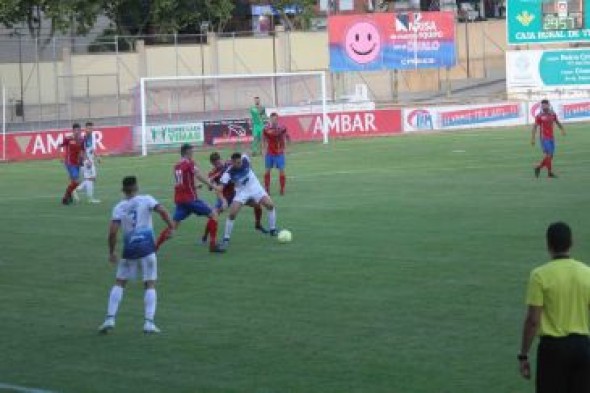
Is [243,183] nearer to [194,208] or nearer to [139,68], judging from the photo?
[194,208]

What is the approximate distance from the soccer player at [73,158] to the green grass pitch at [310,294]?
458 millimetres

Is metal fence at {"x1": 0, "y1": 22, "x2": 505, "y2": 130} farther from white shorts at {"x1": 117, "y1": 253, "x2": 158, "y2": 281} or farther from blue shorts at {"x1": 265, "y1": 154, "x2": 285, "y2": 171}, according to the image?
white shorts at {"x1": 117, "y1": 253, "x2": 158, "y2": 281}

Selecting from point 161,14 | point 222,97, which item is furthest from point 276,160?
point 161,14

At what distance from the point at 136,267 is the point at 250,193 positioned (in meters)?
7.54

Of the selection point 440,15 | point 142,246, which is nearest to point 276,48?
point 440,15

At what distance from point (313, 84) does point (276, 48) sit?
28.1 ft

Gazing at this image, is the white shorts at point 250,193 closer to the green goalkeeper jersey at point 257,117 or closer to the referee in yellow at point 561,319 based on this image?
the referee in yellow at point 561,319

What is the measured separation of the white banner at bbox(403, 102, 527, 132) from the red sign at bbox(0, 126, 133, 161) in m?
14.2

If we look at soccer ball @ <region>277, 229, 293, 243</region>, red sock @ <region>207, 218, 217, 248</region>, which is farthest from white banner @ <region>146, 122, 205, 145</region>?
red sock @ <region>207, 218, 217, 248</region>

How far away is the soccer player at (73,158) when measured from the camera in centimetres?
2973

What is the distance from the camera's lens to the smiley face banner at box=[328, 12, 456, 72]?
6069cm

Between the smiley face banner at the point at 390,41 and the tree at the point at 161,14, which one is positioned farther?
the tree at the point at 161,14

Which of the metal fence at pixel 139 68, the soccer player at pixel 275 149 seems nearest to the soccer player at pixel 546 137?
the soccer player at pixel 275 149

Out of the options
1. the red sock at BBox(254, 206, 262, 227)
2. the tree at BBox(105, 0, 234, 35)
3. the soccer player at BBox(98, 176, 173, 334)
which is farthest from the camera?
the tree at BBox(105, 0, 234, 35)
